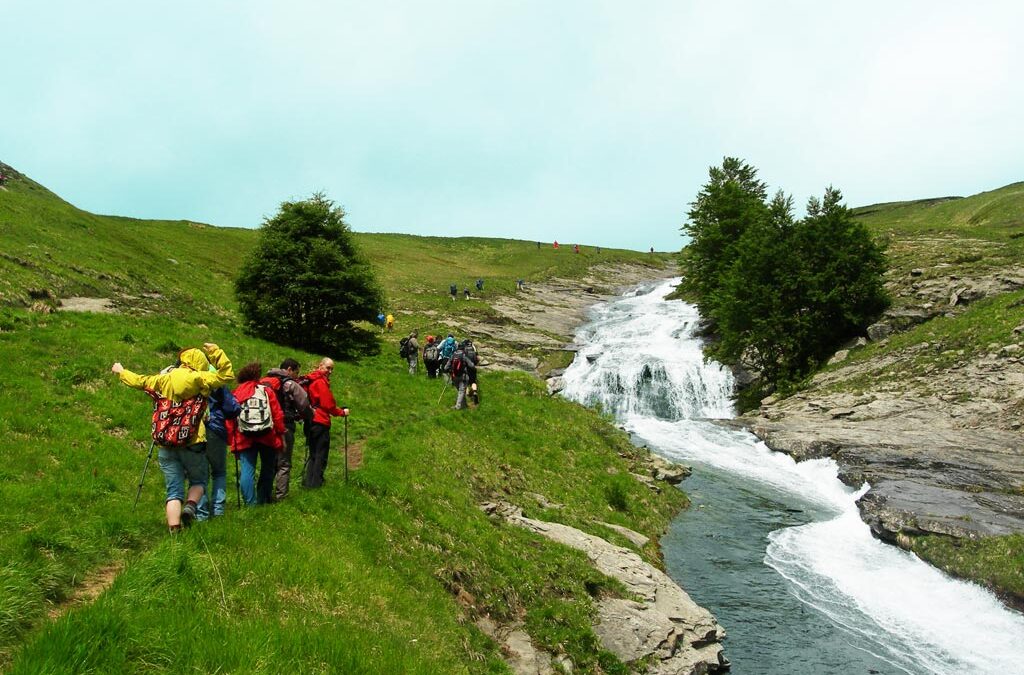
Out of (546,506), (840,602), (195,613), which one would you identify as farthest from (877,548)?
(195,613)

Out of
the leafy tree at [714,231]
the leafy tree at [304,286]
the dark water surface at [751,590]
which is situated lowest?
the dark water surface at [751,590]

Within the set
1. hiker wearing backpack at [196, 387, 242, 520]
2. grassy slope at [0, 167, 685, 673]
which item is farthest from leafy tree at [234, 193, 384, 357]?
hiker wearing backpack at [196, 387, 242, 520]

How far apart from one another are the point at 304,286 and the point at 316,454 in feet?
62.2

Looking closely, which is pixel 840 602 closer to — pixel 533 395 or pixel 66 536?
pixel 533 395

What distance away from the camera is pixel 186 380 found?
352 inches

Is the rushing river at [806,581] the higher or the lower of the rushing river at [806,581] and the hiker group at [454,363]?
the lower

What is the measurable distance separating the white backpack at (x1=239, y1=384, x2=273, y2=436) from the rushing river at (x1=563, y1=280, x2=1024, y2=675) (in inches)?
443

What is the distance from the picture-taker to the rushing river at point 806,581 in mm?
13516

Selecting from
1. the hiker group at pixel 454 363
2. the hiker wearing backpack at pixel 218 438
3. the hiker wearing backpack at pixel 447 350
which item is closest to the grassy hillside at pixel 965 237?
the hiker wearing backpack at pixel 447 350

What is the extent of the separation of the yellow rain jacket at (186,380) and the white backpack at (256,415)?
66cm

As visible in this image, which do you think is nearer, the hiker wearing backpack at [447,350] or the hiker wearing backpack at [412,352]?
the hiker wearing backpack at [447,350]

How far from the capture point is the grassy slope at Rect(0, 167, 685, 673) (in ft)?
20.8

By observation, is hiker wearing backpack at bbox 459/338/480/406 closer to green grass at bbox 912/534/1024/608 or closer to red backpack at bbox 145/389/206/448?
red backpack at bbox 145/389/206/448

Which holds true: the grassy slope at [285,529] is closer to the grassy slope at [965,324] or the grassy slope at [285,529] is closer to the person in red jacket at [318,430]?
the person in red jacket at [318,430]
